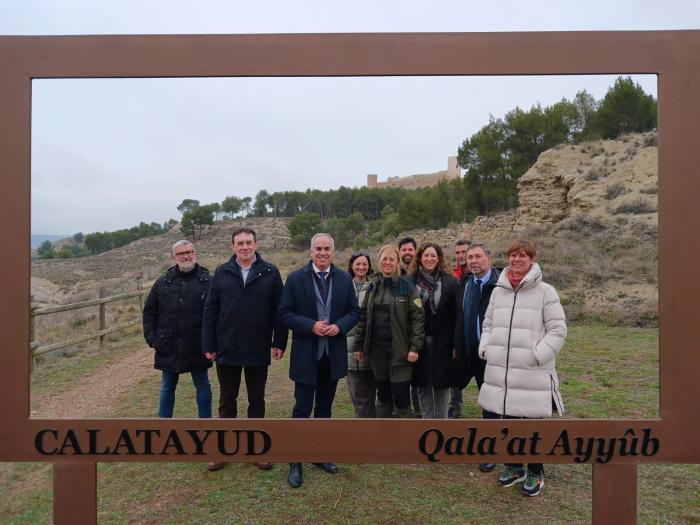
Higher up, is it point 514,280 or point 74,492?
point 514,280

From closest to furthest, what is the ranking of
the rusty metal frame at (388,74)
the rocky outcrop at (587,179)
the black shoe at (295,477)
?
the rusty metal frame at (388,74) < the black shoe at (295,477) < the rocky outcrop at (587,179)

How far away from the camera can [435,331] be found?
346 cm

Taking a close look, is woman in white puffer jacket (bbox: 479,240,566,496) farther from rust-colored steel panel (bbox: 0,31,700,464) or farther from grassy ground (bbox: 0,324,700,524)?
rust-colored steel panel (bbox: 0,31,700,464)

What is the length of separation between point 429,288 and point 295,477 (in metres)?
1.57

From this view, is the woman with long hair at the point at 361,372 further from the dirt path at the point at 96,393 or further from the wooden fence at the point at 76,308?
the wooden fence at the point at 76,308

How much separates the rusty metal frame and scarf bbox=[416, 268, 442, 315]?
1.57 m

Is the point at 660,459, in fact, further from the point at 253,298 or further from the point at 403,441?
the point at 253,298

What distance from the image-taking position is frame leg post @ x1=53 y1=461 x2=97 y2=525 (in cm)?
202

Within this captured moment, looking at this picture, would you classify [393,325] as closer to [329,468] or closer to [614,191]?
[329,468]

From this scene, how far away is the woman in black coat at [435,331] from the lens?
11.3ft

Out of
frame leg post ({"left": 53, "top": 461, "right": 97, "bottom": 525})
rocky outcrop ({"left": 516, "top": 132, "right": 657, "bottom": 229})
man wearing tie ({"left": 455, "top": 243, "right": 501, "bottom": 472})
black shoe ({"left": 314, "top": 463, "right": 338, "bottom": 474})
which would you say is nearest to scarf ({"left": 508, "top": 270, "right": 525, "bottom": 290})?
man wearing tie ({"left": 455, "top": 243, "right": 501, "bottom": 472})

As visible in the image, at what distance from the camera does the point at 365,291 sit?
351 cm

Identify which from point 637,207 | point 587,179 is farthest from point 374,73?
point 587,179

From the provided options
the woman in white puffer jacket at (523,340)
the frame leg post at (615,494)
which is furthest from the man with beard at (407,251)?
the frame leg post at (615,494)
